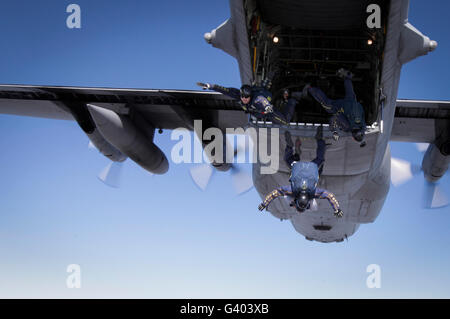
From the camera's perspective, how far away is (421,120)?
1509 centimetres

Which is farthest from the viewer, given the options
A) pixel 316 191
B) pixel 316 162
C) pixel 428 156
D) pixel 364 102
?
pixel 428 156

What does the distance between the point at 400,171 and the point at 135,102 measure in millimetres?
9618

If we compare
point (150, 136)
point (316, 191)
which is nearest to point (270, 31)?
point (316, 191)

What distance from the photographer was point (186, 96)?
15195 millimetres

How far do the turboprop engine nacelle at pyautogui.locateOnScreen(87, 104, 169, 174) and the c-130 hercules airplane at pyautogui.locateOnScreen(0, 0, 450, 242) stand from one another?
4 cm

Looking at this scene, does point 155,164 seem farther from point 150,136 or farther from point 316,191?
point 316,191

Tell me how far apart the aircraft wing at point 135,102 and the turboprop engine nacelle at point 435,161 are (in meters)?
6.66

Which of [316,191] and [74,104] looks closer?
[316,191]

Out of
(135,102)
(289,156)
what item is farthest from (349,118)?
(135,102)

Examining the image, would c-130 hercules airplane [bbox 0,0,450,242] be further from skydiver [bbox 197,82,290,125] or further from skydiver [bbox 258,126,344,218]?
skydiver [bbox 258,126,344,218]

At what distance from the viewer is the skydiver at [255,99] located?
8.44m

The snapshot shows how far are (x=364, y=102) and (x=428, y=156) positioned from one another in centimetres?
562

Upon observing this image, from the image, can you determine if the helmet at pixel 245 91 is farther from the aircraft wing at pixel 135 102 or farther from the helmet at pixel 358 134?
the aircraft wing at pixel 135 102

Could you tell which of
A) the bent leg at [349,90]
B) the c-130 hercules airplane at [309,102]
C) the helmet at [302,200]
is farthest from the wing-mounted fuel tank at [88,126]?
the bent leg at [349,90]
